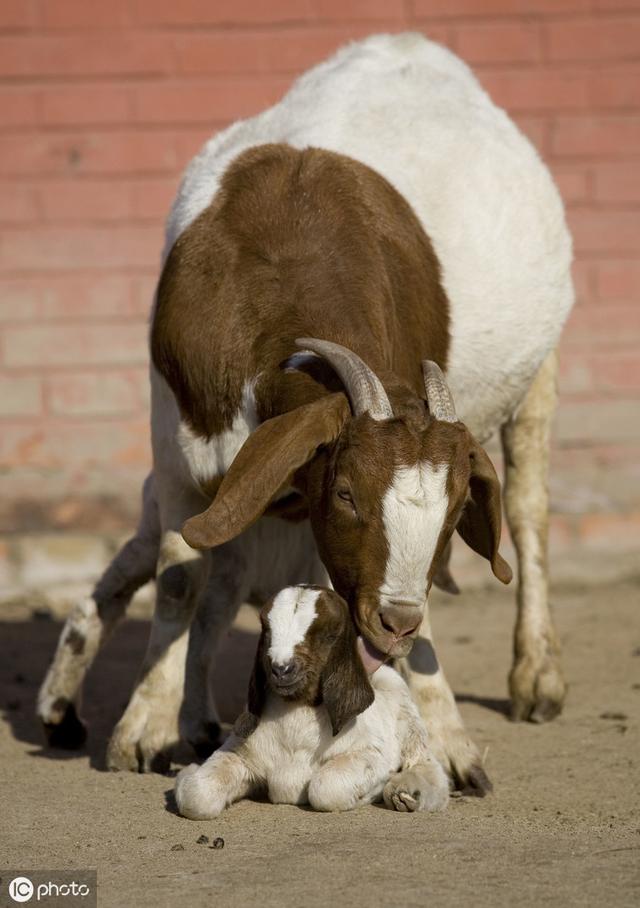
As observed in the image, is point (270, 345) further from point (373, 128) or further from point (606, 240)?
point (606, 240)

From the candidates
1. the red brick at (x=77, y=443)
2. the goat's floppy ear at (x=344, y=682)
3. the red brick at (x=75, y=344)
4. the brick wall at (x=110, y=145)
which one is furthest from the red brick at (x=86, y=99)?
the goat's floppy ear at (x=344, y=682)

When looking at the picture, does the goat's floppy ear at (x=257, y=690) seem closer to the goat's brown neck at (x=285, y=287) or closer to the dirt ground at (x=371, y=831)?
the dirt ground at (x=371, y=831)

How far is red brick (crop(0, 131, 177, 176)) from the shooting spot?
8.30 meters

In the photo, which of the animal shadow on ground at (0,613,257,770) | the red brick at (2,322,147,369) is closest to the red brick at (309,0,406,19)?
the red brick at (2,322,147,369)

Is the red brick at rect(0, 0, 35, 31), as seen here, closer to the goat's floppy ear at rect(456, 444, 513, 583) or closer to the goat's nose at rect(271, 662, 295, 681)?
the goat's floppy ear at rect(456, 444, 513, 583)

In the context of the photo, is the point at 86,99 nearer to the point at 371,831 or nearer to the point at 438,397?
the point at 438,397

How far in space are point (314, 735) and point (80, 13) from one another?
500cm

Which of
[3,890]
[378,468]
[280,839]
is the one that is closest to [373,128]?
[378,468]

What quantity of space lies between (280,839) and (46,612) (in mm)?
4068

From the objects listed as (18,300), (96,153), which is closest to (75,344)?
(18,300)

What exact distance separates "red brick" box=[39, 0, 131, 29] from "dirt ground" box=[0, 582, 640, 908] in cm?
349

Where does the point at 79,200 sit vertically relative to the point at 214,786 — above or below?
above

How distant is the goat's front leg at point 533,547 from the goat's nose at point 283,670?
1983mm

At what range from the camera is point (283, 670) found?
13.5ft
